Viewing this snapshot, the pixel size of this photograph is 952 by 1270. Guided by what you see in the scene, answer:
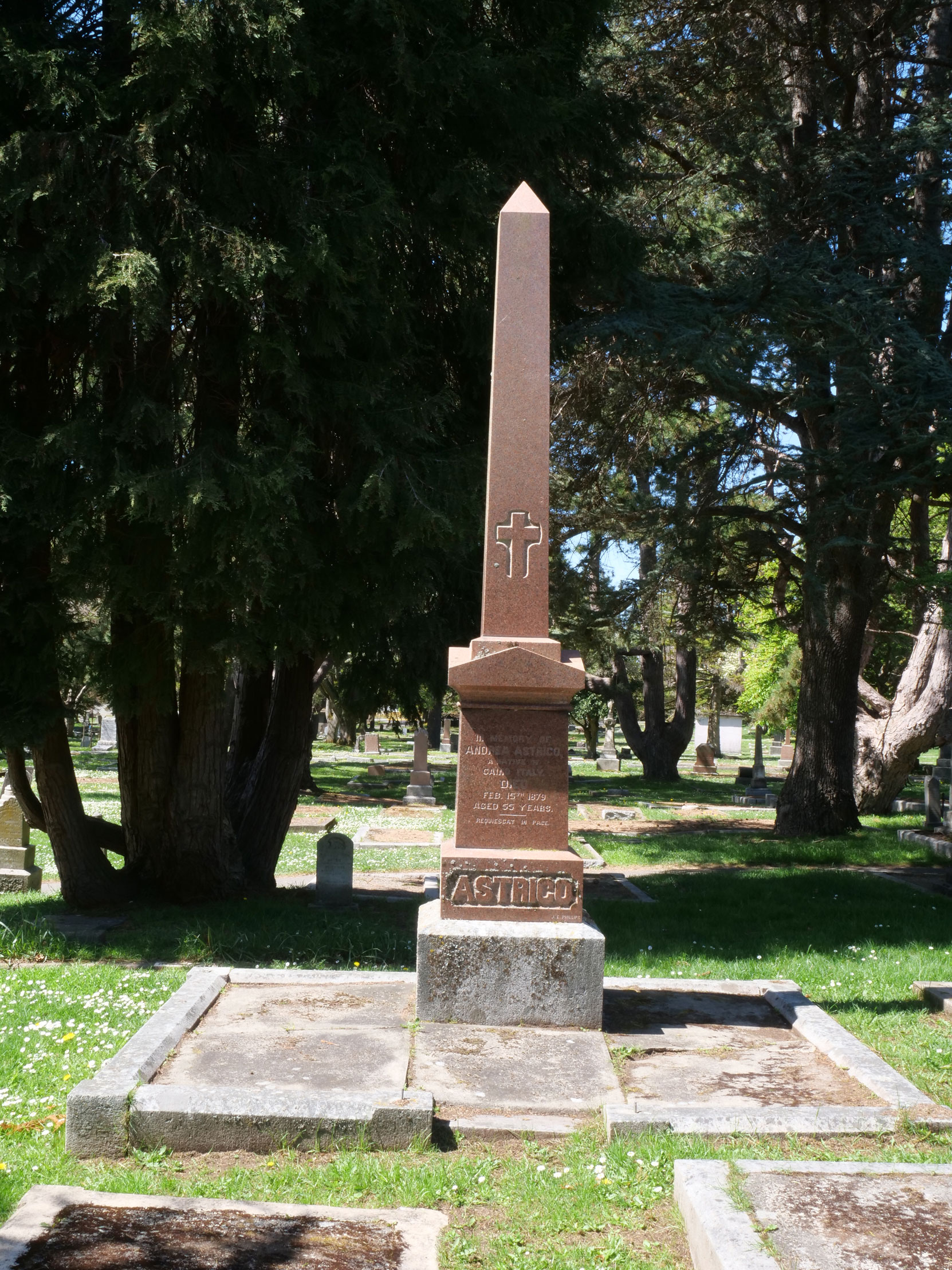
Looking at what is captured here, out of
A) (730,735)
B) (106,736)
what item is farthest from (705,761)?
(106,736)

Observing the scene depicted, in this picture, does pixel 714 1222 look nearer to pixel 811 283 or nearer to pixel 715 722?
pixel 811 283

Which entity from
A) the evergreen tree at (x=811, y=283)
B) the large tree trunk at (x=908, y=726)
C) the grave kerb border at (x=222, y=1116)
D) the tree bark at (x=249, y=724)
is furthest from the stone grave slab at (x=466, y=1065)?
the large tree trunk at (x=908, y=726)

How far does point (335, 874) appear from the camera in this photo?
11430 millimetres

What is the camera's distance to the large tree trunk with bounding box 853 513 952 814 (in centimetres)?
2000

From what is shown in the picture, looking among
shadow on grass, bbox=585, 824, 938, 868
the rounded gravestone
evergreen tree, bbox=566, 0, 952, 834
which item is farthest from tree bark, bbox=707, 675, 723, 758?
Result: the rounded gravestone

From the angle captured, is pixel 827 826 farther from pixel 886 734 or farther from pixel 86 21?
pixel 86 21

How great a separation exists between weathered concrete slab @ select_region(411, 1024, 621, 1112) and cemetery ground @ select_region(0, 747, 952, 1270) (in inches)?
11.4

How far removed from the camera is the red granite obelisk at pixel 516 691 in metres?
6.22

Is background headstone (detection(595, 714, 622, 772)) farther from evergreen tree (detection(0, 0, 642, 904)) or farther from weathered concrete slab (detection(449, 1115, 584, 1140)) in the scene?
weathered concrete slab (detection(449, 1115, 584, 1140))

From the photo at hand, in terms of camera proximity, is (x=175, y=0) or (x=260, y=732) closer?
(x=175, y=0)

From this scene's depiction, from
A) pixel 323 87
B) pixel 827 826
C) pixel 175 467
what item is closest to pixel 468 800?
pixel 175 467

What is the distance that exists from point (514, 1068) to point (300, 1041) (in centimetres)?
111

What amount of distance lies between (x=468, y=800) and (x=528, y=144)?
6.56 metres

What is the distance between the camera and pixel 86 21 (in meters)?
9.60
